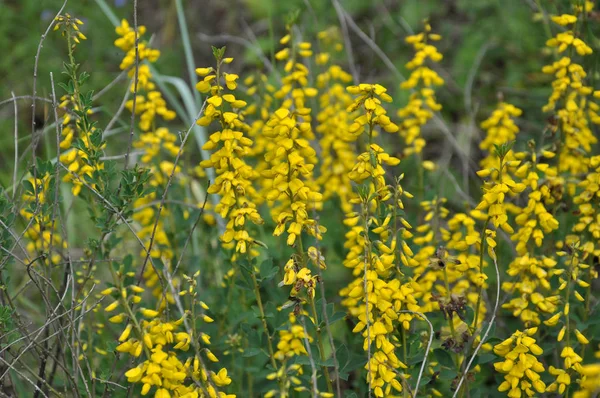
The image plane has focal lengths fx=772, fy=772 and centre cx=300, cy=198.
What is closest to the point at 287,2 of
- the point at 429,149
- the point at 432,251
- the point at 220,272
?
the point at 429,149

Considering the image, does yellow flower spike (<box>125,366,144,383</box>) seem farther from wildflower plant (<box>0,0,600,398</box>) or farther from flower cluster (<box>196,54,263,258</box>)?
flower cluster (<box>196,54,263,258</box>)

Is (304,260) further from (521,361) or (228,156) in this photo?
(521,361)

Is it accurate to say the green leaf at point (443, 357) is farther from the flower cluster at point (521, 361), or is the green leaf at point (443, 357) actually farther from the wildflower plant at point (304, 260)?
the flower cluster at point (521, 361)

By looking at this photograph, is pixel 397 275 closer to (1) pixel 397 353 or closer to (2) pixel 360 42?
(1) pixel 397 353

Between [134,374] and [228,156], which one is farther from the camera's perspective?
[228,156]

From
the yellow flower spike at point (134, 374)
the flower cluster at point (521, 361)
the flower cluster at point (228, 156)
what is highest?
the flower cluster at point (228, 156)

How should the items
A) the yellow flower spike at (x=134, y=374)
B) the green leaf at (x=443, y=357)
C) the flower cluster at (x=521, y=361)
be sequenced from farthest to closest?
the green leaf at (x=443, y=357) → the flower cluster at (x=521, y=361) → the yellow flower spike at (x=134, y=374)

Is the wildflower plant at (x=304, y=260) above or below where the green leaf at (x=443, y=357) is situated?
above

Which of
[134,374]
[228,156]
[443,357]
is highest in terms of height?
[228,156]

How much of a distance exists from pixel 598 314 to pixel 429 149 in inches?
113

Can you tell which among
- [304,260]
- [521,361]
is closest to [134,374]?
[304,260]

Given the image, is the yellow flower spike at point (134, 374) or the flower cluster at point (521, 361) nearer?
the yellow flower spike at point (134, 374)

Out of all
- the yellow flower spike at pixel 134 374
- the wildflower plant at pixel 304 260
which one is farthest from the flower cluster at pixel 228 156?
the yellow flower spike at pixel 134 374

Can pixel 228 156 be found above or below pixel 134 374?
above
